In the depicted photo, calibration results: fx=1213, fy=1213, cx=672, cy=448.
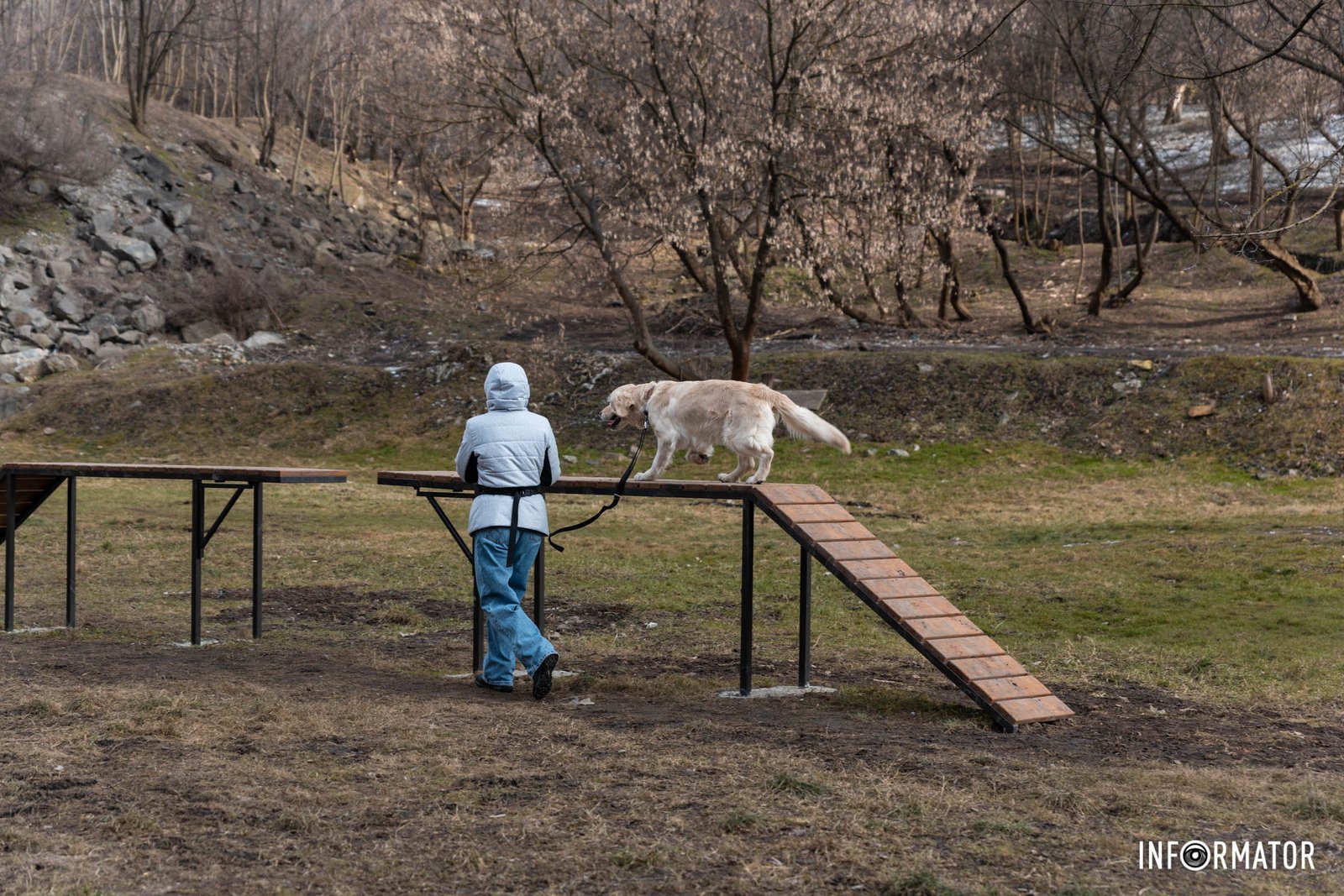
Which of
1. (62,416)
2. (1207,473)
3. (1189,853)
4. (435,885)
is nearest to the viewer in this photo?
(435,885)

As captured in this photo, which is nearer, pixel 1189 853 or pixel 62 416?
pixel 1189 853

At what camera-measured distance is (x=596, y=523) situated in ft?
60.5

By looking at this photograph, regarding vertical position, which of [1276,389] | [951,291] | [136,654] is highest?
[951,291]

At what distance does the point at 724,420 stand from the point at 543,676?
222cm

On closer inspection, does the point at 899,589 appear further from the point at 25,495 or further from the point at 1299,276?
the point at 1299,276

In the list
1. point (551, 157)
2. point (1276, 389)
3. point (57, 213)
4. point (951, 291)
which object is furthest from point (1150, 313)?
point (57, 213)

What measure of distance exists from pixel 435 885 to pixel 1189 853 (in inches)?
121

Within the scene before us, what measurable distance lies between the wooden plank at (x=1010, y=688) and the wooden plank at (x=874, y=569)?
3.26 feet

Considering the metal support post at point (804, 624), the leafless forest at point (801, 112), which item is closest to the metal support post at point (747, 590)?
the metal support post at point (804, 624)

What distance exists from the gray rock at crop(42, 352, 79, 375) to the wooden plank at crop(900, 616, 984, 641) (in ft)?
85.9

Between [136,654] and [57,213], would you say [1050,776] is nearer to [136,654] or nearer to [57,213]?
[136,654]

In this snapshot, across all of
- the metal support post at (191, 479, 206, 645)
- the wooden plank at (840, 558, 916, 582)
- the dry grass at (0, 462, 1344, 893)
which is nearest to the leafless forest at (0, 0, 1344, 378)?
the dry grass at (0, 462, 1344, 893)

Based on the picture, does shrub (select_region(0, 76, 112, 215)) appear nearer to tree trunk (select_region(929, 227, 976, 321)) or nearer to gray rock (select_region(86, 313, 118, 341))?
gray rock (select_region(86, 313, 118, 341))

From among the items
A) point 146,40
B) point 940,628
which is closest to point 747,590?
point 940,628
